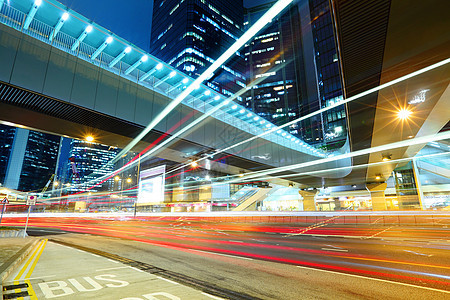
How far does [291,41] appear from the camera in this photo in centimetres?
18650

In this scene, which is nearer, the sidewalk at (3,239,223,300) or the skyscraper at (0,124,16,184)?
the sidewalk at (3,239,223,300)

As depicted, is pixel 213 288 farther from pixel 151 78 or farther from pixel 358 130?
pixel 358 130

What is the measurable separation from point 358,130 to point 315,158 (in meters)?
17.2

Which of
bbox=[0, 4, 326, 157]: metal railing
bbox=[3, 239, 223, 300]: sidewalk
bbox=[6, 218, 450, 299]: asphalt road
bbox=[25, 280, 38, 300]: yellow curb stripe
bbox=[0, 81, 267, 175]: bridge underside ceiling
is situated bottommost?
bbox=[6, 218, 450, 299]: asphalt road

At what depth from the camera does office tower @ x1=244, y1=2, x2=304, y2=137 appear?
16675cm

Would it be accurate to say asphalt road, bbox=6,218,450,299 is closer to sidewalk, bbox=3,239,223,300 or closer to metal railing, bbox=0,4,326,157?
sidewalk, bbox=3,239,223,300

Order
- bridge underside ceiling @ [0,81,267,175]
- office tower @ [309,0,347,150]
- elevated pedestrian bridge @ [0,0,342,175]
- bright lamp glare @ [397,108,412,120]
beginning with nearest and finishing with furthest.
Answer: elevated pedestrian bridge @ [0,0,342,175] → bridge underside ceiling @ [0,81,267,175] → bright lamp glare @ [397,108,412,120] → office tower @ [309,0,347,150]

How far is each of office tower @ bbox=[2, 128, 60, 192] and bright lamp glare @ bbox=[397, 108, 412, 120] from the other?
207548 mm

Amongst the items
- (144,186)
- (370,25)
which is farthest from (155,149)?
(144,186)

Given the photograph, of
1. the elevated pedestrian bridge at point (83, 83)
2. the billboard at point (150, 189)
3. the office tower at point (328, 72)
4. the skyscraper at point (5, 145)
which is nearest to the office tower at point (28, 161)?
the skyscraper at point (5, 145)

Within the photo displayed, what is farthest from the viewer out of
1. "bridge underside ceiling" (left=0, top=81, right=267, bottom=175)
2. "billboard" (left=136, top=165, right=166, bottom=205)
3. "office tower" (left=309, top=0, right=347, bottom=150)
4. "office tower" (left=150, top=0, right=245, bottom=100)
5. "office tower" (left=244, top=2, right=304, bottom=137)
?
"office tower" (left=244, top=2, right=304, bottom=137)

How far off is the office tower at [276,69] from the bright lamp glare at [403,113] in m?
147

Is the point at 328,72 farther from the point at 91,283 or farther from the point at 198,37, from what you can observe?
the point at 91,283

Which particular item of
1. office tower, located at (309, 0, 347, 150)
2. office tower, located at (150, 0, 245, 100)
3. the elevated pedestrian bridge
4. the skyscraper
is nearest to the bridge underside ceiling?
the elevated pedestrian bridge
